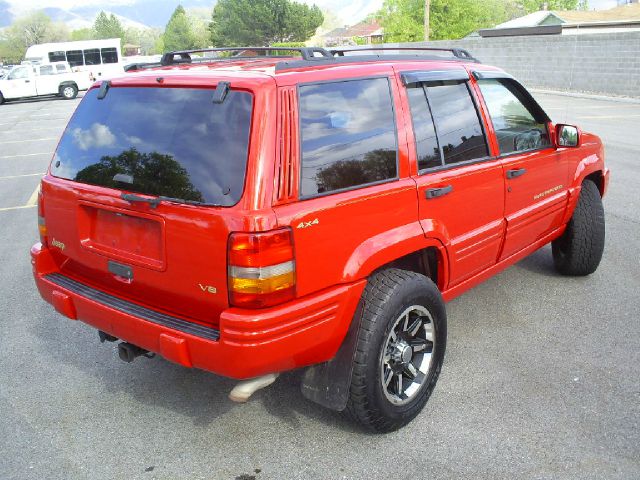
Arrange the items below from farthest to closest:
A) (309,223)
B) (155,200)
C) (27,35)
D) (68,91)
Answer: (27,35) < (68,91) < (155,200) < (309,223)

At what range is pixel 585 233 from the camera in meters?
4.89

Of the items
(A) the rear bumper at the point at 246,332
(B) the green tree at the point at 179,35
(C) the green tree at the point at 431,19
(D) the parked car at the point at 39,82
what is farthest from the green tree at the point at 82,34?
(A) the rear bumper at the point at 246,332

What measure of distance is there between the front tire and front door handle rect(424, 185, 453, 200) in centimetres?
43

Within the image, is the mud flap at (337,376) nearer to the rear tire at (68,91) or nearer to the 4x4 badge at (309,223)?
the 4x4 badge at (309,223)

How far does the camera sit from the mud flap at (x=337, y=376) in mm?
2883

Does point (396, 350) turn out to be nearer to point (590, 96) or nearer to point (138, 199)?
point (138, 199)

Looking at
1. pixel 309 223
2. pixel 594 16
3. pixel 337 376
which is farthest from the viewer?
pixel 594 16

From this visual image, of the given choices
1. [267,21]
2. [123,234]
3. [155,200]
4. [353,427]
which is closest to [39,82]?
[123,234]

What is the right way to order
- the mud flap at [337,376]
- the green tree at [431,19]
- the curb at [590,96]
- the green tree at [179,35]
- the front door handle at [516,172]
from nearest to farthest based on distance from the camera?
the mud flap at [337,376] → the front door handle at [516,172] → the curb at [590,96] → the green tree at [431,19] → the green tree at [179,35]

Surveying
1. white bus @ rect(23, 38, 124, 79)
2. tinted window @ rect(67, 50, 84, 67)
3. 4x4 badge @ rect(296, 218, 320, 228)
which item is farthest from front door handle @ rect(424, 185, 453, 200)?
tinted window @ rect(67, 50, 84, 67)

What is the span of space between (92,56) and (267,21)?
35633mm

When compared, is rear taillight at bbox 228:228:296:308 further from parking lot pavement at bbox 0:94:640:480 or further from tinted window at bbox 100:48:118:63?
tinted window at bbox 100:48:118:63

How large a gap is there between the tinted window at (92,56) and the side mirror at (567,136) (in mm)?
35395

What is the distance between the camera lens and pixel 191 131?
2.73 metres
